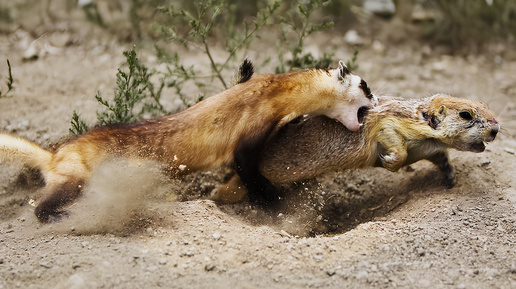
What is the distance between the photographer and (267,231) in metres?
4.33

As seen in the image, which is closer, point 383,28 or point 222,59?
point 222,59

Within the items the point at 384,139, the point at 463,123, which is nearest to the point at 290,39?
the point at 384,139

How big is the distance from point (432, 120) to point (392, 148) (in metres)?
0.46

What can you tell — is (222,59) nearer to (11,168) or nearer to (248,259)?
(11,168)

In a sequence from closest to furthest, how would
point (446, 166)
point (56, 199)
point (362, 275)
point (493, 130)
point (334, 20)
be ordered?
point (362, 275)
point (56, 199)
point (493, 130)
point (446, 166)
point (334, 20)

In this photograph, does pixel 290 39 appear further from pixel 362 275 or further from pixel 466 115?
pixel 362 275

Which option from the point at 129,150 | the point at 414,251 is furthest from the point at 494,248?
the point at 129,150

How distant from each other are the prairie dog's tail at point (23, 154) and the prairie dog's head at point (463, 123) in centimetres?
345

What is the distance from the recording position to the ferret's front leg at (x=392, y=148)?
15.3 ft

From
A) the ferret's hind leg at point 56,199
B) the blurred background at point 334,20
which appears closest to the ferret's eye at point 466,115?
the ferret's hind leg at point 56,199

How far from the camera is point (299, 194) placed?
207 inches

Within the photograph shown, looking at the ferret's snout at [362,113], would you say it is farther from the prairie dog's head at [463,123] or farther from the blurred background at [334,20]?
the blurred background at [334,20]

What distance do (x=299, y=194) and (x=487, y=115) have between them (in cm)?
185

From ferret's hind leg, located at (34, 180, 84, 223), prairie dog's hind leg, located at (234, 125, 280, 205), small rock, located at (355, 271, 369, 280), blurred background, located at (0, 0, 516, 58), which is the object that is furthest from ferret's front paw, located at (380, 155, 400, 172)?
blurred background, located at (0, 0, 516, 58)
